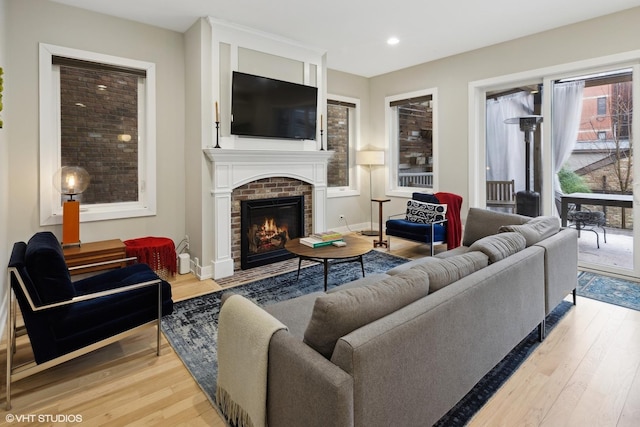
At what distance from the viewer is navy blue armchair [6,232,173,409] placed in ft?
6.10

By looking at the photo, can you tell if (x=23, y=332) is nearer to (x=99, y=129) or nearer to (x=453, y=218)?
(x=99, y=129)

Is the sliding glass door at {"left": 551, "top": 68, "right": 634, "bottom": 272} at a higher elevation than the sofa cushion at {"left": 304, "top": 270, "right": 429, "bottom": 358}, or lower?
higher

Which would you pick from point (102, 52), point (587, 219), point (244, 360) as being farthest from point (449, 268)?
point (102, 52)

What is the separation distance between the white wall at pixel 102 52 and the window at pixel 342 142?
8.72 feet

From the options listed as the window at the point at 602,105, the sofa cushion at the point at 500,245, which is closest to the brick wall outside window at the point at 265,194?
the sofa cushion at the point at 500,245

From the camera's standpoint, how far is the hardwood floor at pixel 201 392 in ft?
5.89

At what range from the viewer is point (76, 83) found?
3.60 meters

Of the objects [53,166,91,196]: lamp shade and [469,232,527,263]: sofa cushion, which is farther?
[53,166,91,196]: lamp shade

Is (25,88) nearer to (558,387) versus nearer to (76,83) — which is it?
(76,83)

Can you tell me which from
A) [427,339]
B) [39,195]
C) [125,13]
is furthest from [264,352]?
[125,13]

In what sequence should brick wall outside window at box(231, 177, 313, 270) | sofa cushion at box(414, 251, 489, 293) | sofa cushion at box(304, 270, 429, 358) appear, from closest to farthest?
sofa cushion at box(304, 270, 429, 358)
sofa cushion at box(414, 251, 489, 293)
brick wall outside window at box(231, 177, 313, 270)

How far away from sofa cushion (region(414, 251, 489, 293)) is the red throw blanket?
2.65m

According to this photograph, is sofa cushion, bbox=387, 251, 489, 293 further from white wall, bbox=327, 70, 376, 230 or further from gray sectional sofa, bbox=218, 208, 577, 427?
white wall, bbox=327, 70, 376, 230

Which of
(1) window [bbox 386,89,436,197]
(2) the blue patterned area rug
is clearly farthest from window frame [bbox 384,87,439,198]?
(2) the blue patterned area rug
